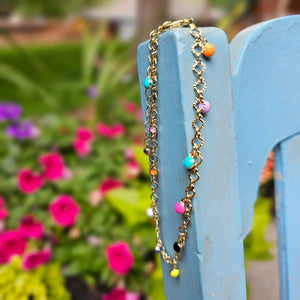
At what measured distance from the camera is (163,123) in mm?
388

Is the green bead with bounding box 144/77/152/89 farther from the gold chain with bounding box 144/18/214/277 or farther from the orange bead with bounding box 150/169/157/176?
the orange bead with bounding box 150/169/157/176

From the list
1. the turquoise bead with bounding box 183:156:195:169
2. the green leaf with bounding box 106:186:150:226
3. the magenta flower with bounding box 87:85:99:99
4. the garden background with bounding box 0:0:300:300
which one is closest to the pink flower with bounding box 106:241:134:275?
the garden background with bounding box 0:0:300:300

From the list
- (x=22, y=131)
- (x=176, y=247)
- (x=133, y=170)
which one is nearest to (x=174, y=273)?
(x=176, y=247)

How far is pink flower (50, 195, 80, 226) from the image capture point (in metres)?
1.24

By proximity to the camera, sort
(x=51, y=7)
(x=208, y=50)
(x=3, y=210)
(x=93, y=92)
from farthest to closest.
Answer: (x=51, y=7), (x=93, y=92), (x=3, y=210), (x=208, y=50)

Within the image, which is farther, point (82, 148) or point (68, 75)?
point (68, 75)

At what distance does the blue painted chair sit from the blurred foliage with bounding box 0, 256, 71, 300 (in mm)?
751

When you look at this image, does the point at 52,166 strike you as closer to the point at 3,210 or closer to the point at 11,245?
the point at 3,210

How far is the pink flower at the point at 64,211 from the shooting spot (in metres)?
1.24

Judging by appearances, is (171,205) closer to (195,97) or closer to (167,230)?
(167,230)

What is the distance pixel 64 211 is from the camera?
1.25 m

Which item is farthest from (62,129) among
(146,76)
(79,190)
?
(146,76)

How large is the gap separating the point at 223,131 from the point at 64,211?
101 centimetres

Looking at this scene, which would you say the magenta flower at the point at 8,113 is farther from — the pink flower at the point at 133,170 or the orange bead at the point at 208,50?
the orange bead at the point at 208,50
